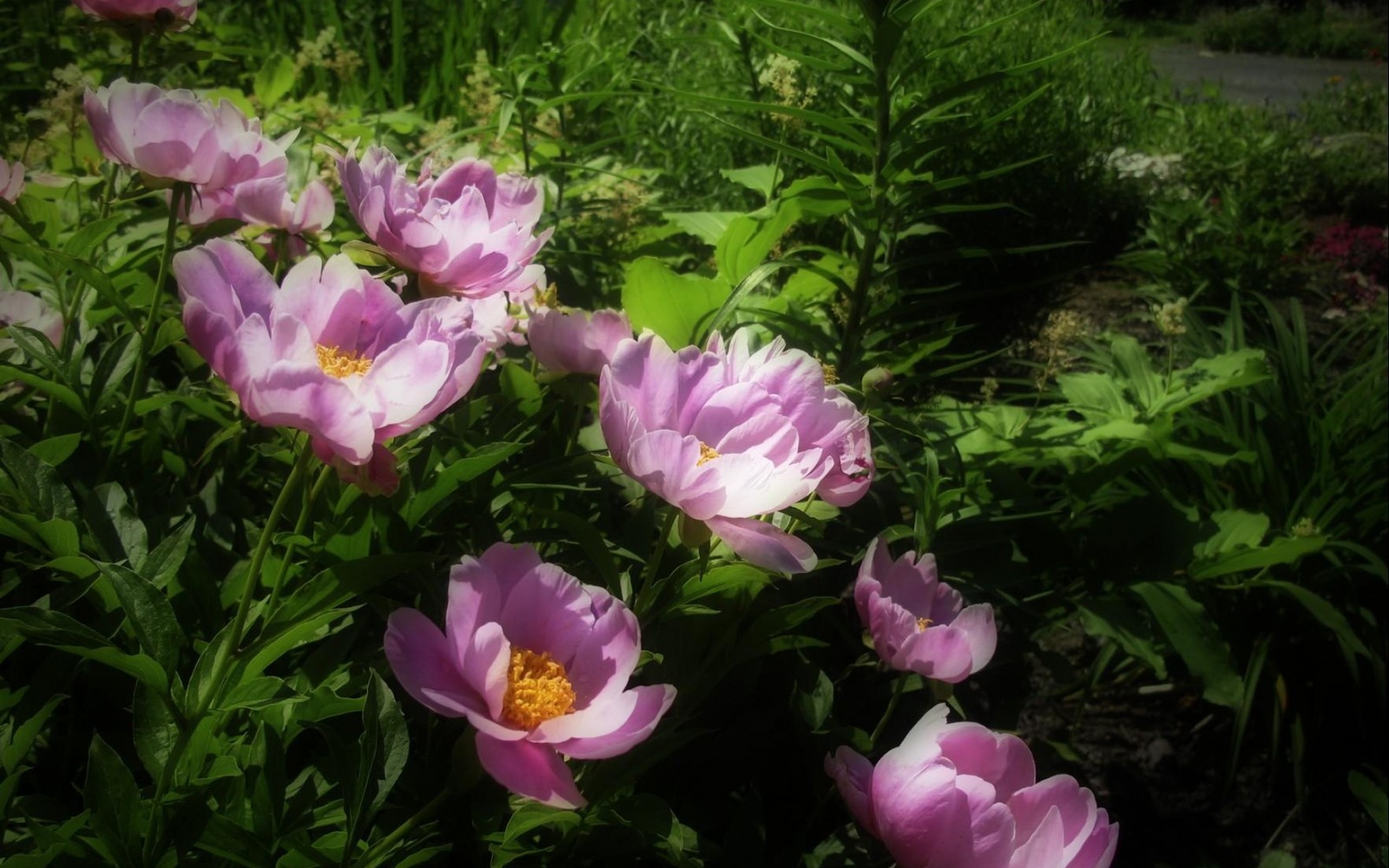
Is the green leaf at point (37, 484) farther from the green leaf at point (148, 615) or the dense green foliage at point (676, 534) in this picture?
the green leaf at point (148, 615)

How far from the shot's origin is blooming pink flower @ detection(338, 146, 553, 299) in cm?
72

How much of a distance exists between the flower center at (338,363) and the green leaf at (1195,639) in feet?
3.45

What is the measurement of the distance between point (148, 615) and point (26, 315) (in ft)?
1.43

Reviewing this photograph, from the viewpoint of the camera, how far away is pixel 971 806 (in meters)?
0.64

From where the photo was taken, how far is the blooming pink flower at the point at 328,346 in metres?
0.55

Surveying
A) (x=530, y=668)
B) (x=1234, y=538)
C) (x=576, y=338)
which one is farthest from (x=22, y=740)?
(x=1234, y=538)

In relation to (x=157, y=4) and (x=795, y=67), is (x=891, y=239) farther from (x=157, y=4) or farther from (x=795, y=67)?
(x=157, y=4)

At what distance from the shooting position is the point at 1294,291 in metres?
3.22

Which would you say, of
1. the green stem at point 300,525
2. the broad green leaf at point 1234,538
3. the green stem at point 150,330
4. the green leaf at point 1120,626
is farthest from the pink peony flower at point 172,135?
the broad green leaf at point 1234,538

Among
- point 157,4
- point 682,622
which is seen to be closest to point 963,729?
point 682,622

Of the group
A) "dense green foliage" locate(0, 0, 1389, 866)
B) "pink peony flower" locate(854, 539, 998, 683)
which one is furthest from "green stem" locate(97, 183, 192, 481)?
"pink peony flower" locate(854, 539, 998, 683)

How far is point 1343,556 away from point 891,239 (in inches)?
42.4

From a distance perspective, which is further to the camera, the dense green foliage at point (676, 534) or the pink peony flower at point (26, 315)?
the pink peony flower at point (26, 315)

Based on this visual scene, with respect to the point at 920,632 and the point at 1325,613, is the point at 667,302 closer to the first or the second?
the point at 920,632
